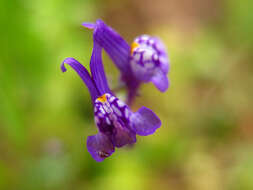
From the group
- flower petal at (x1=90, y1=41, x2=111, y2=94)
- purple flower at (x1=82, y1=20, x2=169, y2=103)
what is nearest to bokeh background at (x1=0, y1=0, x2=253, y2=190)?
purple flower at (x1=82, y1=20, x2=169, y2=103)

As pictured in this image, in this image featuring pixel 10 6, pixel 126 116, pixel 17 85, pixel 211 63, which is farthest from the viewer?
pixel 211 63

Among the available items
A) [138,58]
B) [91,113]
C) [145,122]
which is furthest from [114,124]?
[91,113]

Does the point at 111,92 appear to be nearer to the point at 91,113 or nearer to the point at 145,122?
the point at 145,122

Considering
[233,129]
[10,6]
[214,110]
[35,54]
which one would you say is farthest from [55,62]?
[233,129]

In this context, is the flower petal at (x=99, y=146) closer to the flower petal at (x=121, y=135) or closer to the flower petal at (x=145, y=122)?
the flower petal at (x=121, y=135)

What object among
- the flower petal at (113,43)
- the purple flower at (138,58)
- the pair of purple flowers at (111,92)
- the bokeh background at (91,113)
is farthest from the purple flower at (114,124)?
the bokeh background at (91,113)

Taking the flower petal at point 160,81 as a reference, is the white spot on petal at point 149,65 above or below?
above

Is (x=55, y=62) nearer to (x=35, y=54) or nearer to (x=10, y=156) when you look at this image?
(x=35, y=54)
